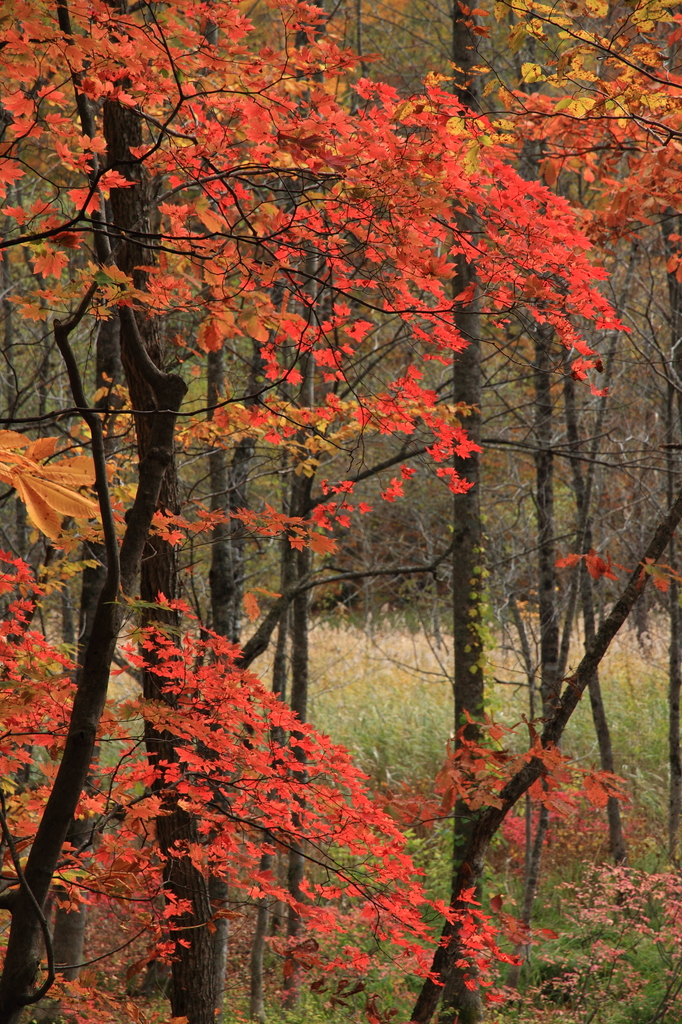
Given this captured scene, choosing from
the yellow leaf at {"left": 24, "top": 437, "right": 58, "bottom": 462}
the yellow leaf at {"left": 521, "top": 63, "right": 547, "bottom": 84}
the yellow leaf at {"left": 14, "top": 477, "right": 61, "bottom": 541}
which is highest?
the yellow leaf at {"left": 521, "top": 63, "right": 547, "bottom": 84}

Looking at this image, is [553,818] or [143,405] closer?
[143,405]

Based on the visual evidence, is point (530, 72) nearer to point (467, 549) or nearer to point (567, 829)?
point (467, 549)

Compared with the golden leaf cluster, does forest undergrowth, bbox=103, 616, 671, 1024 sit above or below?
below

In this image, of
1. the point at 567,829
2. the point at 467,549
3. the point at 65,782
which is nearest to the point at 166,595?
the point at 65,782

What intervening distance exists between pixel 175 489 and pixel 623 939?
567 centimetres

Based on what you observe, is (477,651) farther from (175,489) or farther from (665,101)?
(665,101)

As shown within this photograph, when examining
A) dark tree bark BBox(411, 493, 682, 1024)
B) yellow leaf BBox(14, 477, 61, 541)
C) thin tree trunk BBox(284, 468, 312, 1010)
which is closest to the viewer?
yellow leaf BBox(14, 477, 61, 541)

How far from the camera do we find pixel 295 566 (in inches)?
263

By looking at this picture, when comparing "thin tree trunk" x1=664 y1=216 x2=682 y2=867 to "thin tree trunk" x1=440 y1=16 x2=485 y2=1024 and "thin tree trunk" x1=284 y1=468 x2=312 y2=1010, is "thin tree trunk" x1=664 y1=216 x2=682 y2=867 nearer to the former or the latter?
"thin tree trunk" x1=440 y1=16 x2=485 y2=1024

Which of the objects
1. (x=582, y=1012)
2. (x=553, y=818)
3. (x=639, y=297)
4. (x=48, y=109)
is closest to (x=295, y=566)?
(x=582, y=1012)

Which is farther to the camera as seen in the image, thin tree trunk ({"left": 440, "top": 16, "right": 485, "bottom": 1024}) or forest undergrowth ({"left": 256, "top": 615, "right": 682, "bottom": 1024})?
forest undergrowth ({"left": 256, "top": 615, "right": 682, "bottom": 1024})

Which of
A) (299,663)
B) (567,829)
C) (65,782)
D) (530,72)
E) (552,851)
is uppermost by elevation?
(530,72)

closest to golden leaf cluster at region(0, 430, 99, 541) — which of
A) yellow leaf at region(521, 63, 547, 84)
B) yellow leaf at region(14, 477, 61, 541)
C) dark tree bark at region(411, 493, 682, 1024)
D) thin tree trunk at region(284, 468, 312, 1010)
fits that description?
yellow leaf at region(14, 477, 61, 541)

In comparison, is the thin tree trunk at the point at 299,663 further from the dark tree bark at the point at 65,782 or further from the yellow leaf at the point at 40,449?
the yellow leaf at the point at 40,449
